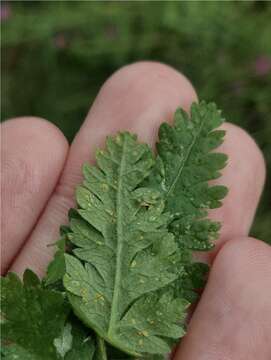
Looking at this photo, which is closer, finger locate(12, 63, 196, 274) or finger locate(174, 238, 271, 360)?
finger locate(174, 238, 271, 360)

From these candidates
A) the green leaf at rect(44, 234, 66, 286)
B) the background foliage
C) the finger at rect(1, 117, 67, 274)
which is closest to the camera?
the green leaf at rect(44, 234, 66, 286)

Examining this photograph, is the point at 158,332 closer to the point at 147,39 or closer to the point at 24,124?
the point at 24,124

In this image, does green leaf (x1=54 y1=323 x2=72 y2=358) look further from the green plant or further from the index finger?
the index finger

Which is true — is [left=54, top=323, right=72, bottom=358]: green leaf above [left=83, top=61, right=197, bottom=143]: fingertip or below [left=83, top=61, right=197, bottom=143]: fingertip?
below

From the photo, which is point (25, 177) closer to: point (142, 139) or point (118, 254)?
point (142, 139)

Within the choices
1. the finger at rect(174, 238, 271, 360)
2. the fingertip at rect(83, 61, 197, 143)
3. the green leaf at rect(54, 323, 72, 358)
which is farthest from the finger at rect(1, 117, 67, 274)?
the finger at rect(174, 238, 271, 360)

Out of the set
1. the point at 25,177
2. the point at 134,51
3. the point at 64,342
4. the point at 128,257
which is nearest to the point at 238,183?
the point at 128,257

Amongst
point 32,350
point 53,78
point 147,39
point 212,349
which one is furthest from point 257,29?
point 32,350
